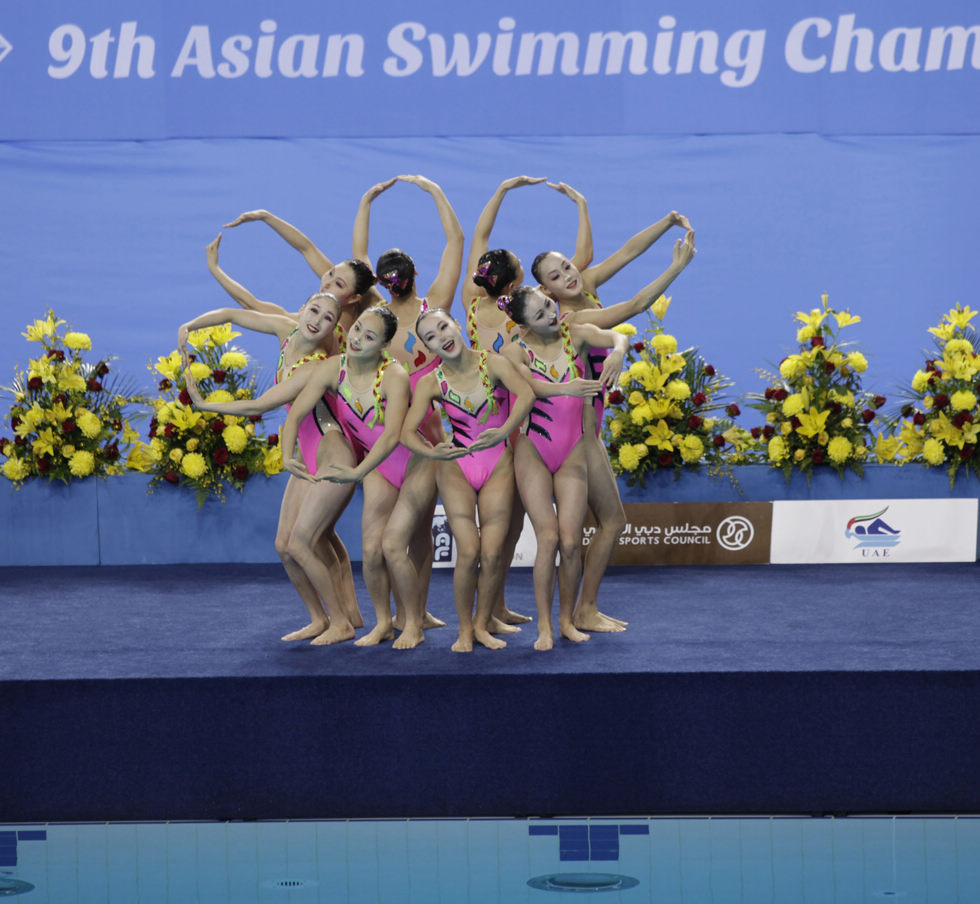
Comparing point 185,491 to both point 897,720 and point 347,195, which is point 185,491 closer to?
point 347,195

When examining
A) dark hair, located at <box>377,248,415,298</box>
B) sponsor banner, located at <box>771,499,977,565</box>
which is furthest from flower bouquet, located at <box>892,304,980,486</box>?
dark hair, located at <box>377,248,415,298</box>

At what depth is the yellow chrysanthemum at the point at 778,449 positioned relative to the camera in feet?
20.5

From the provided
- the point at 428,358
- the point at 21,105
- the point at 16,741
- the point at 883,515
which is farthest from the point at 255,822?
the point at 21,105

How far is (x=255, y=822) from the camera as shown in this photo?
3.53m

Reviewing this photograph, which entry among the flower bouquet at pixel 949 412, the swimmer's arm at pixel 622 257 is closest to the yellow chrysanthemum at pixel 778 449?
the flower bouquet at pixel 949 412

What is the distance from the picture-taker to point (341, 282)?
4.23 metres

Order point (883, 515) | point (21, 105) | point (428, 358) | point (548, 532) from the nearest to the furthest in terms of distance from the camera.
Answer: point (548, 532) < point (428, 358) < point (883, 515) < point (21, 105)

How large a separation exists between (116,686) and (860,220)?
655 cm

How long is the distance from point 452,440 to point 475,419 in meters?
0.13

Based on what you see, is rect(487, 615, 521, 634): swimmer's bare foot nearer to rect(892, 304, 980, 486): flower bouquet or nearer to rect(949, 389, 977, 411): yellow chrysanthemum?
rect(892, 304, 980, 486): flower bouquet

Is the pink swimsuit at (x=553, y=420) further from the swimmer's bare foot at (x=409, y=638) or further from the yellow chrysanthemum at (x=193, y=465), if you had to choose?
the yellow chrysanthemum at (x=193, y=465)

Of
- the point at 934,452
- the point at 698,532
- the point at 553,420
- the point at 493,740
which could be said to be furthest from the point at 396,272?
the point at 934,452

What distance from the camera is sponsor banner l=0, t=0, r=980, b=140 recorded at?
8.05 meters

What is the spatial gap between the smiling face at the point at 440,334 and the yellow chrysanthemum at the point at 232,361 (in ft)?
8.21
